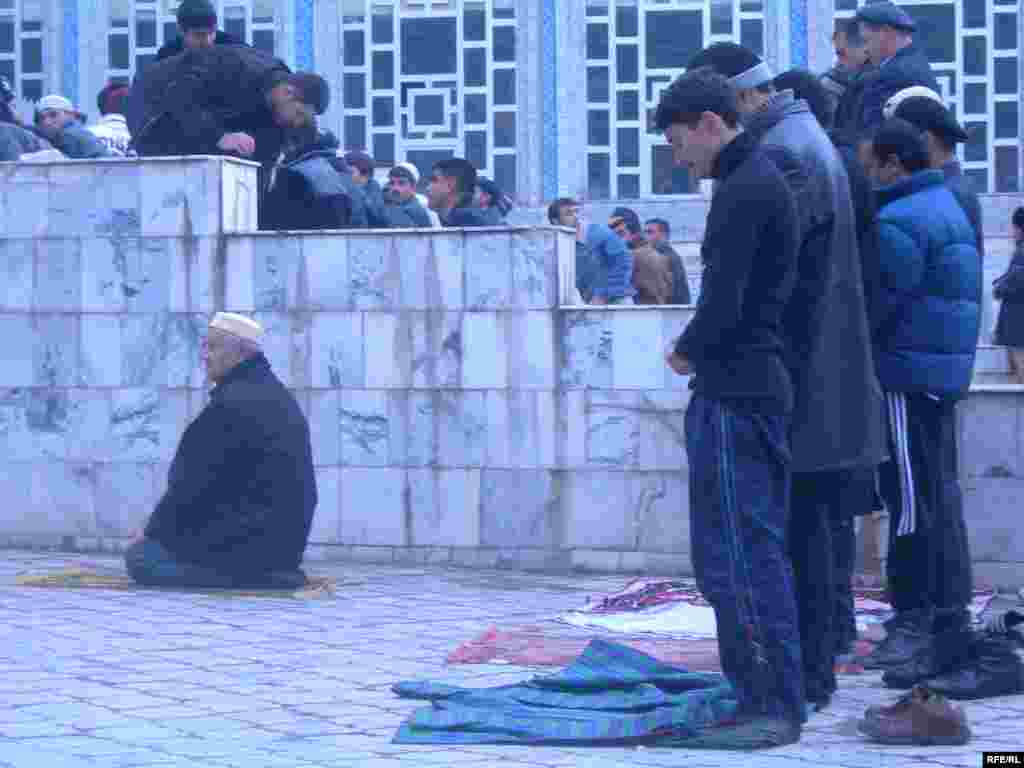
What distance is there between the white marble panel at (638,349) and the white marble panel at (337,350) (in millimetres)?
1284

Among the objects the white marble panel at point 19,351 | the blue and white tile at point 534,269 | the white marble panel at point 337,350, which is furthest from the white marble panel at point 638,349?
the white marble panel at point 19,351

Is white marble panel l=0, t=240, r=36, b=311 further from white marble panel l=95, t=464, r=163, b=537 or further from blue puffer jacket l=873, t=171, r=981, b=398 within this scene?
blue puffer jacket l=873, t=171, r=981, b=398

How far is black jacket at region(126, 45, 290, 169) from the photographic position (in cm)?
1201

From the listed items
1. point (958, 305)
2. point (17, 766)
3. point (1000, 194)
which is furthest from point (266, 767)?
point (1000, 194)

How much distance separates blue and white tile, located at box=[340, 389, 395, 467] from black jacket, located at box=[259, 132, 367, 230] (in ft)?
3.19

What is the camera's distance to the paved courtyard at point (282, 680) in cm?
637

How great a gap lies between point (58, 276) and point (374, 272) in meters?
1.68

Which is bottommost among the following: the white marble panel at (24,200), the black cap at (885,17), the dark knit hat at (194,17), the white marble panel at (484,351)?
the white marble panel at (484,351)

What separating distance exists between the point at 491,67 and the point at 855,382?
25.0 metres

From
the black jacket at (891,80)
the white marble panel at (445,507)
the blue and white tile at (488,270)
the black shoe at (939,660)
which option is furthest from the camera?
the white marble panel at (445,507)

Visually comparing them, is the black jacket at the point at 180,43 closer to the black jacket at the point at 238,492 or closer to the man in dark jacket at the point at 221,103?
the man in dark jacket at the point at 221,103

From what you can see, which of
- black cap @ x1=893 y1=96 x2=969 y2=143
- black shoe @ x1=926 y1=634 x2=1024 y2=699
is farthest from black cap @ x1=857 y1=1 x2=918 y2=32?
black shoe @ x1=926 y1=634 x2=1024 y2=699

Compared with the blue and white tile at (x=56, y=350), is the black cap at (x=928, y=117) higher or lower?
higher

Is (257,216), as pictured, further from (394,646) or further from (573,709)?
(573,709)
